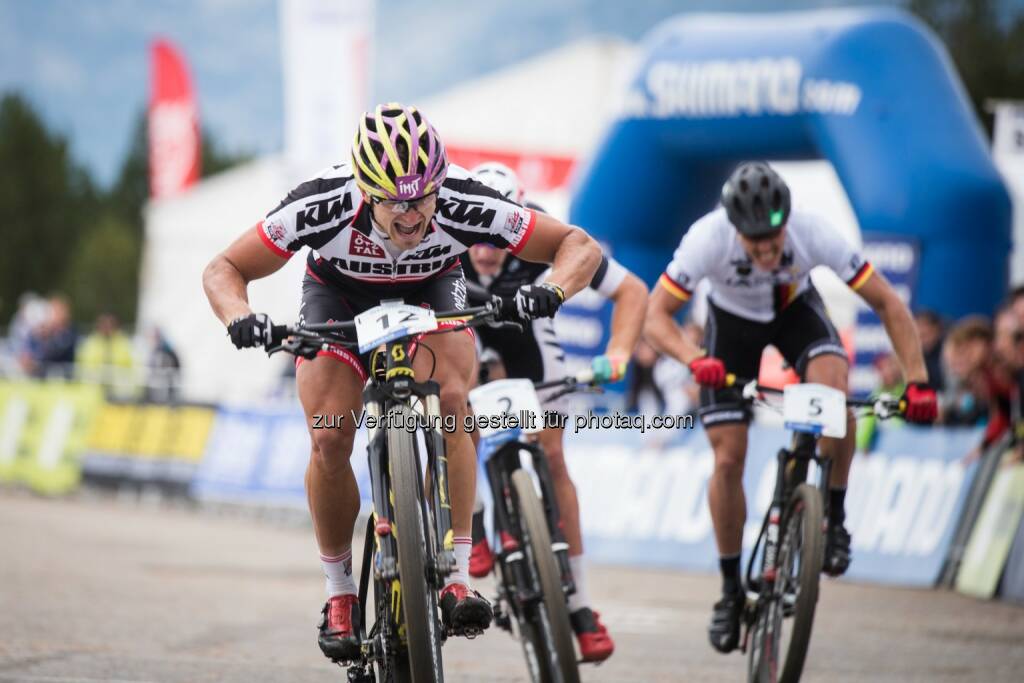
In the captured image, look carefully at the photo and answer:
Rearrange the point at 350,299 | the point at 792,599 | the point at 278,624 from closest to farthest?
the point at 350,299 < the point at 792,599 < the point at 278,624

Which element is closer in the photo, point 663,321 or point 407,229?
point 407,229

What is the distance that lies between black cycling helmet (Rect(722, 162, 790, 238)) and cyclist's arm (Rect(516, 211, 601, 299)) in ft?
3.59

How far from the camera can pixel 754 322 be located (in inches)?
296

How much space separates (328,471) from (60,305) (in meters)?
18.2

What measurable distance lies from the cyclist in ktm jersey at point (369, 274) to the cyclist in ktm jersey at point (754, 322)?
1.28 m

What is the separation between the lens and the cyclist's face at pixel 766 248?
684cm

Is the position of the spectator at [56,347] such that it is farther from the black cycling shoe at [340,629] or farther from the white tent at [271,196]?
the black cycling shoe at [340,629]

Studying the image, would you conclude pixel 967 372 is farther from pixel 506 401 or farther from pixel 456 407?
pixel 456 407

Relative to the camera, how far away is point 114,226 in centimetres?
11150

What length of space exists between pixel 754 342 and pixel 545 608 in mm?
2364

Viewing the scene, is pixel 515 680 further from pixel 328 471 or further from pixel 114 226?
pixel 114 226

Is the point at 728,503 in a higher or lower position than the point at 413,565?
lower

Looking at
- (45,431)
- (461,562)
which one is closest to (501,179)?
(461,562)

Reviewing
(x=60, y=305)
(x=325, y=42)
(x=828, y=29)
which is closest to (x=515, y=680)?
(x=828, y=29)
